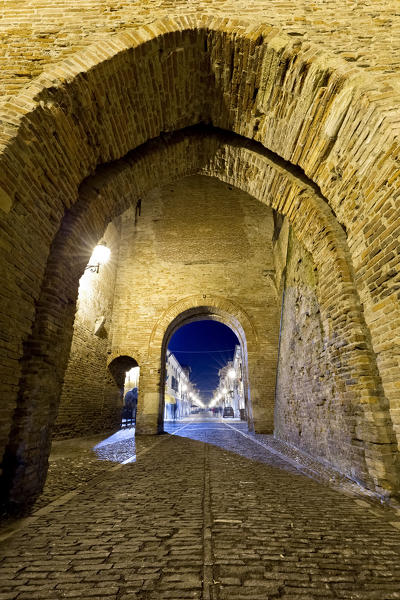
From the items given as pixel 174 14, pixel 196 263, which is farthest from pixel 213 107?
pixel 196 263

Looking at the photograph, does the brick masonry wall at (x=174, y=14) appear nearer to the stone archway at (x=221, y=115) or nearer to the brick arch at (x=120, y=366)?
the stone archway at (x=221, y=115)

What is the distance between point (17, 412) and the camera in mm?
2713

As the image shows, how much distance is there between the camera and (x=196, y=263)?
10.6 meters

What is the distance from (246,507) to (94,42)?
5.30 m

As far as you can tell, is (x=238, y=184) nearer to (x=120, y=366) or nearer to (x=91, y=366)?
(x=91, y=366)

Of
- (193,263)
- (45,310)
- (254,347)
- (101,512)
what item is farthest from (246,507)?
(193,263)

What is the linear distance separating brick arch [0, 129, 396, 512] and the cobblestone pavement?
73 centimetres

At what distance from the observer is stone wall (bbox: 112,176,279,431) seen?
31.9 feet

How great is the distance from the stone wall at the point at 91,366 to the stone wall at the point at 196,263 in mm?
612

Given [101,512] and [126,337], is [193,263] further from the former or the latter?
[101,512]

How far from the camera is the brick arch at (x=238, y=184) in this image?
2906 millimetres

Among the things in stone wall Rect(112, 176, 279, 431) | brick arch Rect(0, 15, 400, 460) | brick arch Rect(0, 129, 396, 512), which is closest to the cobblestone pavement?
brick arch Rect(0, 129, 396, 512)

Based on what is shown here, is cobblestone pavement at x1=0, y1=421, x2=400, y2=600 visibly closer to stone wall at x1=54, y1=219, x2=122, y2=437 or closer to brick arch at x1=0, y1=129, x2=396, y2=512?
brick arch at x1=0, y1=129, x2=396, y2=512

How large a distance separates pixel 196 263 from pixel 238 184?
5679 mm
